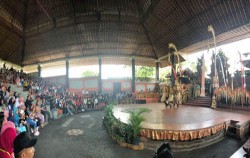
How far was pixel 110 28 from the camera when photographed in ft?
55.2

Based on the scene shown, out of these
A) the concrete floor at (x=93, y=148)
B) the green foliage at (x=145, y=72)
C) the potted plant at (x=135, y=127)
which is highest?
the green foliage at (x=145, y=72)

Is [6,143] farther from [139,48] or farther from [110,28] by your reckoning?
[139,48]

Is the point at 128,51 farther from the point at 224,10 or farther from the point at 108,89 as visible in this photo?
the point at 224,10

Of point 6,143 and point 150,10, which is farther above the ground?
point 150,10

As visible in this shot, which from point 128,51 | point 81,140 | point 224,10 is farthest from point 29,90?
point 224,10

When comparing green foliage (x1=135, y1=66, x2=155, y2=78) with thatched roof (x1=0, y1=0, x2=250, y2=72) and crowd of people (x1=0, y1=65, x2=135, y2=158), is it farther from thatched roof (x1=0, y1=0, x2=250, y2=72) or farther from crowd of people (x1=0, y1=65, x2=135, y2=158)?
crowd of people (x1=0, y1=65, x2=135, y2=158)

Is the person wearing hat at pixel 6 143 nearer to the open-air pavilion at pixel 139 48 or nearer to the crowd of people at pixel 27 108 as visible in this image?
the crowd of people at pixel 27 108

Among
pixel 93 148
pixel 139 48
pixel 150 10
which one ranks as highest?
pixel 150 10

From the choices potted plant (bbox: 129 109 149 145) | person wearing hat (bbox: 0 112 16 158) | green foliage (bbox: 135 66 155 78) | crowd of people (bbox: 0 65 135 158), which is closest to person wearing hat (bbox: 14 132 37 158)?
crowd of people (bbox: 0 65 135 158)

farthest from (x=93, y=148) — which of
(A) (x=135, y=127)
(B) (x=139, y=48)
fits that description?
(B) (x=139, y=48)

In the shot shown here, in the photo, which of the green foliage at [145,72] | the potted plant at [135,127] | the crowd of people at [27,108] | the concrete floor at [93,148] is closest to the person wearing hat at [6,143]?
the crowd of people at [27,108]

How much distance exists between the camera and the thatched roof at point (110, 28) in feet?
36.5

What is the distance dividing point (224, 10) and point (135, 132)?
910 cm

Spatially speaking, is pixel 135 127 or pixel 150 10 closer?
pixel 135 127
